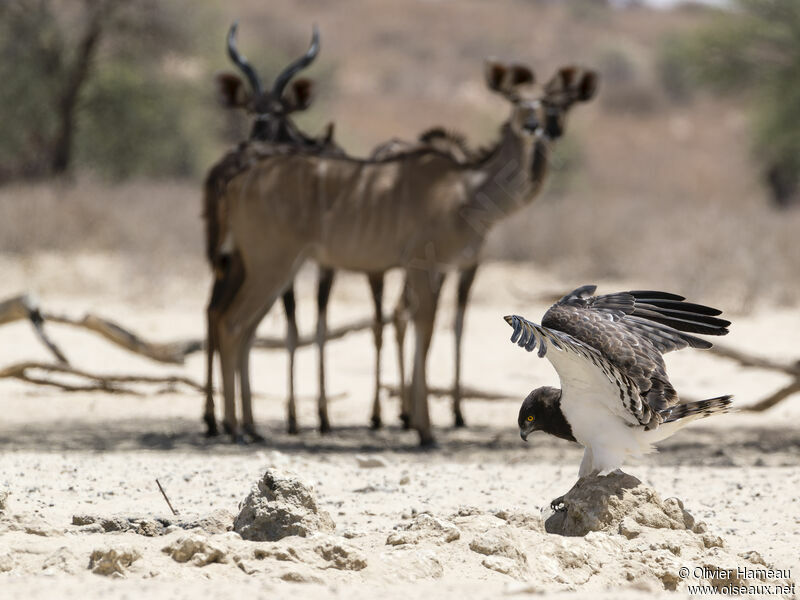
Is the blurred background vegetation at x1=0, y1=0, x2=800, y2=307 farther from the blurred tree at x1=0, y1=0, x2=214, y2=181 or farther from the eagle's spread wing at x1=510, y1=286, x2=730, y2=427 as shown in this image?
the eagle's spread wing at x1=510, y1=286, x2=730, y2=427

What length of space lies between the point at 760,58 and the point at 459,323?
472 cm

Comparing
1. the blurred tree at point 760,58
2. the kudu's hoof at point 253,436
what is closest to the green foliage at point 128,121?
the blurred tree at point 760,58

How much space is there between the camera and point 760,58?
11750mm

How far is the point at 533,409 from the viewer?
493 cm

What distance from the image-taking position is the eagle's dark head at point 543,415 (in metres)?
4.88

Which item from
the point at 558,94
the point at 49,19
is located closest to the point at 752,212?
the point at 558,94

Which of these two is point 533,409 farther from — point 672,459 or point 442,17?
point 442,17

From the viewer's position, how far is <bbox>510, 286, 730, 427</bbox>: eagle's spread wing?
4.79 m

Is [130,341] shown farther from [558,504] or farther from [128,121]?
[128,121]

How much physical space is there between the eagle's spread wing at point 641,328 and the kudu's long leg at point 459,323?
391 centimetres

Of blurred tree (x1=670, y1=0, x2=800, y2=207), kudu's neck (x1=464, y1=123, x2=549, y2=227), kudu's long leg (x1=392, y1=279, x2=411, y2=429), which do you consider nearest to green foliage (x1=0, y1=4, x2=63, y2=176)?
blurred tree (x1=670, y1=0, x2=800, y2=207)

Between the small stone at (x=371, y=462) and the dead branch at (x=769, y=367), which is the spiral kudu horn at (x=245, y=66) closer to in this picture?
the small stone at (x=371, y=462)

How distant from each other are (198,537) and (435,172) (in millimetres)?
4826

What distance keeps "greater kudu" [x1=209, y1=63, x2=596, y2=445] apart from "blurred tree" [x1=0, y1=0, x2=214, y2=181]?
45.5ft
